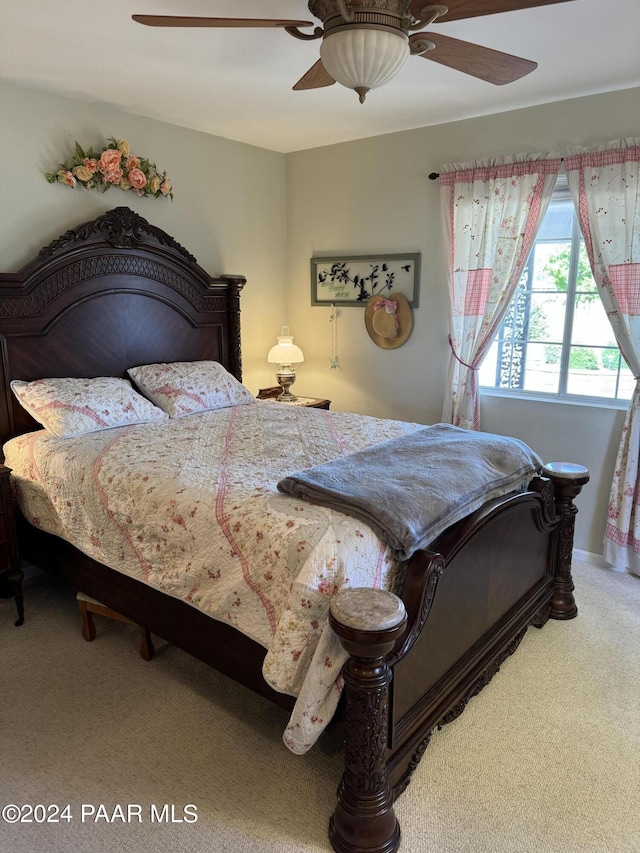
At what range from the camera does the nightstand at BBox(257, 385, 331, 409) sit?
4142 millimetres

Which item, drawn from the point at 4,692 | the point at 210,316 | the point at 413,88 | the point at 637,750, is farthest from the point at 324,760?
the point at 413,88

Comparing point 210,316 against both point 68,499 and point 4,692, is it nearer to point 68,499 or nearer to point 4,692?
point 68,499

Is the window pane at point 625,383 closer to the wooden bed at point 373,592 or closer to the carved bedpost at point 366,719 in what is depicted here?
the wooden bed at point 373,592

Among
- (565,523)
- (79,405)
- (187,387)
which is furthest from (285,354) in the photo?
(565,523)

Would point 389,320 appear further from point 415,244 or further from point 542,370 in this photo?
point 542,370

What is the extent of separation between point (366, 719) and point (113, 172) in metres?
3.00

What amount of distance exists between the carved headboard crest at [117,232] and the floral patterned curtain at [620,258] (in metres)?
2.33

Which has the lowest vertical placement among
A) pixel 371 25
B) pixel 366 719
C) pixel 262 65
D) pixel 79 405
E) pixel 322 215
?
pixel 366 719

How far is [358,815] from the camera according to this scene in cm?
158

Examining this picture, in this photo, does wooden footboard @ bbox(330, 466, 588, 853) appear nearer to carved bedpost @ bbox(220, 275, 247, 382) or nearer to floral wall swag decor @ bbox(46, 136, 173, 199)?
carved bedpost @ bbox(220, 275, 247, 382)

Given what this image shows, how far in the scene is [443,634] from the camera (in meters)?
1.92

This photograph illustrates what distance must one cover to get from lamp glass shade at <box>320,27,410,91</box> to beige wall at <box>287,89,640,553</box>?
5.92 ft

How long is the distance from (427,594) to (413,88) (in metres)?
2.54

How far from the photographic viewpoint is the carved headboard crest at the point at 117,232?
308 centimetres
